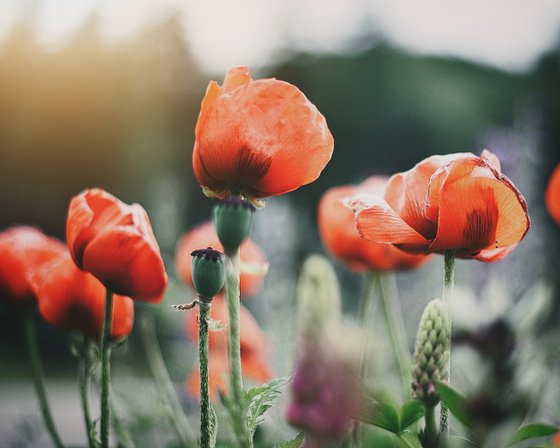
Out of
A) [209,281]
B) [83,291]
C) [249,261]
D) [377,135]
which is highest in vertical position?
[209,281]

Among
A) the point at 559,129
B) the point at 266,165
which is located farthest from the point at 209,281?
the point at 559,129

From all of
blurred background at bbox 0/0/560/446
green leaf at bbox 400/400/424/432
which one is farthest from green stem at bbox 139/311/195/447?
blurred background at bbox 0/0/560/446

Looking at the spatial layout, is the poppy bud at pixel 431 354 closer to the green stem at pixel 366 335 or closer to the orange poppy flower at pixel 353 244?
the green stem at pixel 366 335

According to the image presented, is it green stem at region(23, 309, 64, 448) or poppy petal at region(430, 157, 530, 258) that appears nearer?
poppy petal at region(430, 157, 530, 258)

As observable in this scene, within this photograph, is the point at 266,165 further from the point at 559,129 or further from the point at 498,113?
the point at 498,113

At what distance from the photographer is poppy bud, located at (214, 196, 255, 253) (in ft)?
2.06

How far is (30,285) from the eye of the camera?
1.01 m

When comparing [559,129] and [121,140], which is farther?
[121,140]

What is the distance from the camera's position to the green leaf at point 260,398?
610mm

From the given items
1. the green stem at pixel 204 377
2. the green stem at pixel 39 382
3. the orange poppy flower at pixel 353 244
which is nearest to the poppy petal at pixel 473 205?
the green stem at pixel 204 377

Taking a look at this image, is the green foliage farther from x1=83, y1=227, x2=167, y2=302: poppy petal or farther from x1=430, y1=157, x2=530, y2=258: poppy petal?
x1=83, y1=227, x2=167, y2=302: poppy petal

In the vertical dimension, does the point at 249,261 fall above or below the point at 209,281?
below

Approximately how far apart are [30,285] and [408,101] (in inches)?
314

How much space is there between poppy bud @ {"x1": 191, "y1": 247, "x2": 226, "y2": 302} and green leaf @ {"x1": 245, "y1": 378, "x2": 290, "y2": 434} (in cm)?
8
